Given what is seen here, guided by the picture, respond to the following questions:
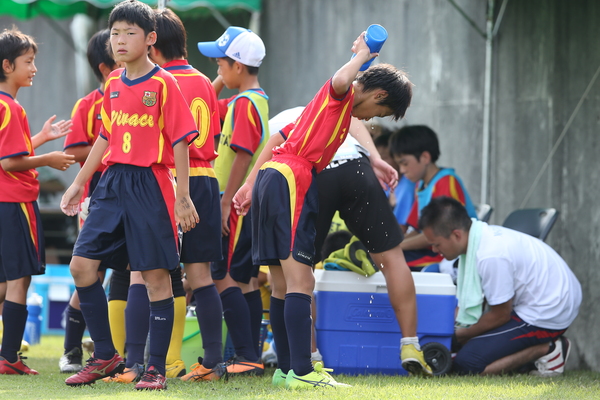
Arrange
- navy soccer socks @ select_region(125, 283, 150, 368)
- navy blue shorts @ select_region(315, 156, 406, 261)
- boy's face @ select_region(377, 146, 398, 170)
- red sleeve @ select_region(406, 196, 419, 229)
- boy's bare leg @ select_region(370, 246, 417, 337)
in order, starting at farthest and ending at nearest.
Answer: boy's face @ select_region(377, 146, 398, 170)
red sleeve @ select_region(406, 196, 419, 229)
boy's bare leg @ select_region(370, 246, 417, 337)
navy blue shorts @ select_region(315, 156, 406, 261)
navy soccer socks @ select_region(125, 283, 150, 368)

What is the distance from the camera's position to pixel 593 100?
5113mm

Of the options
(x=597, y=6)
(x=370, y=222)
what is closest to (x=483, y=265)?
(x=370, y=222)

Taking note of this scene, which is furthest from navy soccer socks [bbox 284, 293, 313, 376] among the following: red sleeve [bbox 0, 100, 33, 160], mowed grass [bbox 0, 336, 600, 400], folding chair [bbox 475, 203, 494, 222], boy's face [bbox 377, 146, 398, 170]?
boy's face [bbox 377, 146, 398, 170]

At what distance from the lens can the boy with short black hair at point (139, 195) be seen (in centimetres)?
336

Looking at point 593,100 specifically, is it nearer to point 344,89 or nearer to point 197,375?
point 344,89

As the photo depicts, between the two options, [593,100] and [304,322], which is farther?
[593,100]

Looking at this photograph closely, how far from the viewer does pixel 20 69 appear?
4492 millimetres

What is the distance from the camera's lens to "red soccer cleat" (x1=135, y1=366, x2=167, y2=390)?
129 inches

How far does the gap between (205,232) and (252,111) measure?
2.68 feet

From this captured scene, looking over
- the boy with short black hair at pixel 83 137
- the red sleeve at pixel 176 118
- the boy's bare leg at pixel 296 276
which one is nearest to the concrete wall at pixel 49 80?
the boy with short black hair at pixel 83 137

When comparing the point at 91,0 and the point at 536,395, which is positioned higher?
the point at 91,0

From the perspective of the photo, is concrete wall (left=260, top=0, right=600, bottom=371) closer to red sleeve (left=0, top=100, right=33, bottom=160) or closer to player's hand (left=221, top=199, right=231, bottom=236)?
player's hand (left=221, top=199, right=231, bottom=236)

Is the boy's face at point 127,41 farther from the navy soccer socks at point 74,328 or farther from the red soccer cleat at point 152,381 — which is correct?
the navy soccer socks at point 74,328

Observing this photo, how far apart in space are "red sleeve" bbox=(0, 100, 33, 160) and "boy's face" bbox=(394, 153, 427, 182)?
273cm
